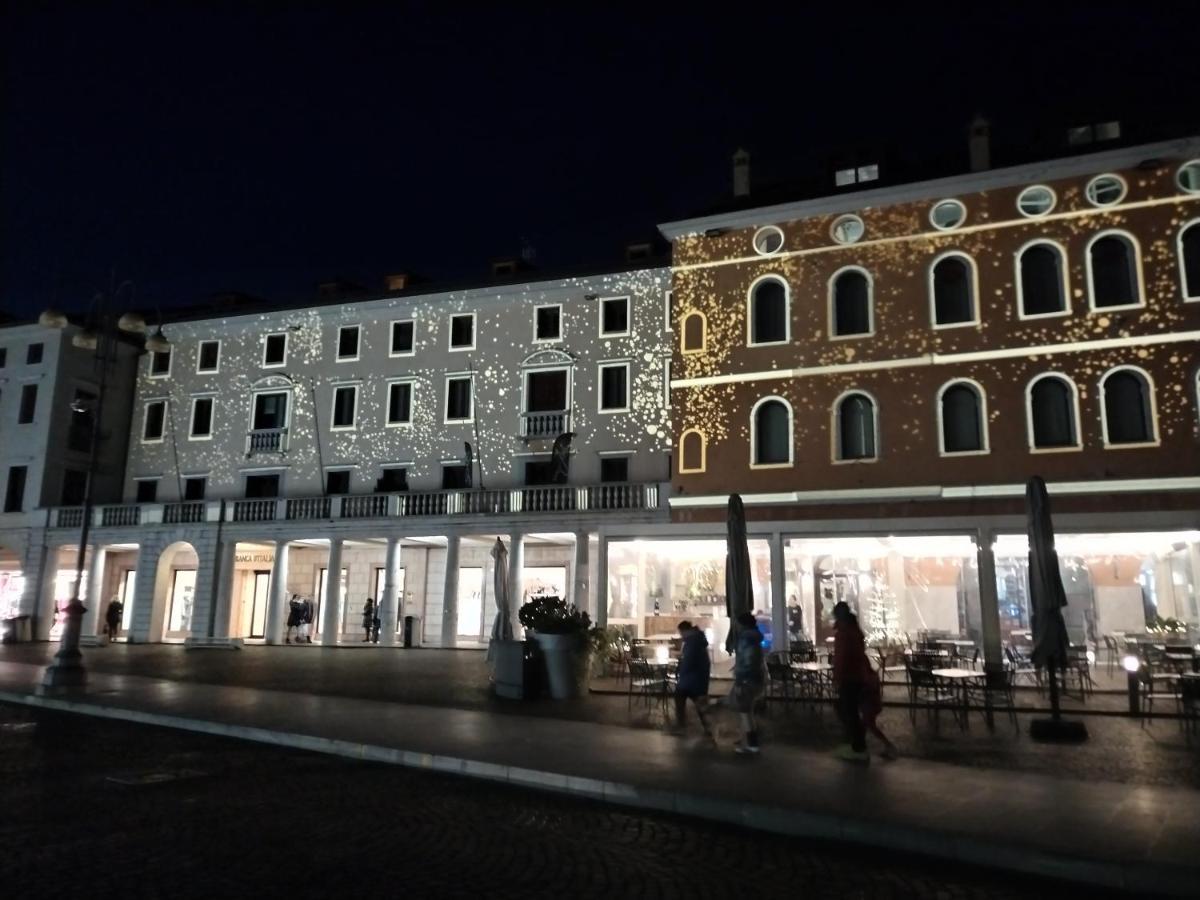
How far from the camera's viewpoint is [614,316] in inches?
1201

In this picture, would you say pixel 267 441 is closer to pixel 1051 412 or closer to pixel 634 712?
pixel 634 712

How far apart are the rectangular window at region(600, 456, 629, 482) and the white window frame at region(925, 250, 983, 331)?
10712 millimetres

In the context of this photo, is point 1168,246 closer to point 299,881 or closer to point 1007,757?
point 1007,757

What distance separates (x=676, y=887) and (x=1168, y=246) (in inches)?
818

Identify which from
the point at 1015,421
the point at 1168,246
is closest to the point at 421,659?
the point at 1015,421

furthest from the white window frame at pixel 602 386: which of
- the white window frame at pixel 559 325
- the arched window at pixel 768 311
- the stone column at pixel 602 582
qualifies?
the arched window at pixel 768 311

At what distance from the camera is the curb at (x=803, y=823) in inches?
251

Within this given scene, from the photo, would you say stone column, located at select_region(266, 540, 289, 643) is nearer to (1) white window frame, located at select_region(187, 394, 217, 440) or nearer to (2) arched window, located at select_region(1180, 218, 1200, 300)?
(1) white window frame, located at select_region(187, 394, 217, 440)

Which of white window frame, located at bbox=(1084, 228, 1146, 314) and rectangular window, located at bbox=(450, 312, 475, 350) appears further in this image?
rectangular window, located at bbox=(450, 312, 475, 350)

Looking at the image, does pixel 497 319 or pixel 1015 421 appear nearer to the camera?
pixel 1015 421

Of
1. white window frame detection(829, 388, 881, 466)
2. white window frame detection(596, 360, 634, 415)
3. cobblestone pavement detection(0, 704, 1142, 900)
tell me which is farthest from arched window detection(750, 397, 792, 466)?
cobblestone pavement detection(0, 704, 1142, 900)

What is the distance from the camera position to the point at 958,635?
2116 centimetres

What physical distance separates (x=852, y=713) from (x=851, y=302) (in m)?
15.7

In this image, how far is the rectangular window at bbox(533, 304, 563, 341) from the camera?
31.3m
